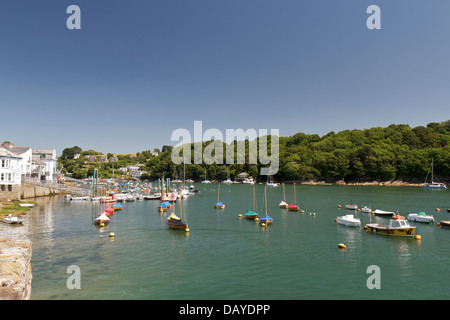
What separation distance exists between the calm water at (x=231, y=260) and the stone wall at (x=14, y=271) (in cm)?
274

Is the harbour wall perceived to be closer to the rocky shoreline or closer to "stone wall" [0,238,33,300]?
"stone wall" [0,238,33,300]

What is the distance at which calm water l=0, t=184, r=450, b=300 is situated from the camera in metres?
22.7

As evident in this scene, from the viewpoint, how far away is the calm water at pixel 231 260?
22688 millimetres

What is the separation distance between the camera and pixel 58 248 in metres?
34.4

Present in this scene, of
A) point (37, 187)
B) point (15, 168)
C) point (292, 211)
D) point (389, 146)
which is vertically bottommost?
point (292, 211)

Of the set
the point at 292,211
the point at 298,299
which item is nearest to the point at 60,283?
the point at 298,299

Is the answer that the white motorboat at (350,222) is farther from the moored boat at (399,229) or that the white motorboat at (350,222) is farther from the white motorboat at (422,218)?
the white motorboat at (422,218)

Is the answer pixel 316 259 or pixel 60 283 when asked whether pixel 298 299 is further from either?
pixel 60 283

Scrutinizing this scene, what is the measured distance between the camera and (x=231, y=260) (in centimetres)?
3067

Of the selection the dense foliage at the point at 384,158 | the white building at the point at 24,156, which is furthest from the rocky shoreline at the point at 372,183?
the white building at the point at 24,156

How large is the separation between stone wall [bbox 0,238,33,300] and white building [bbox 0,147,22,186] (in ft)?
180

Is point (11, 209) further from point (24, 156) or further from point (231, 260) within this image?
point (231, 260)

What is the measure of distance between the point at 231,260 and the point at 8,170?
70896 millimetres
